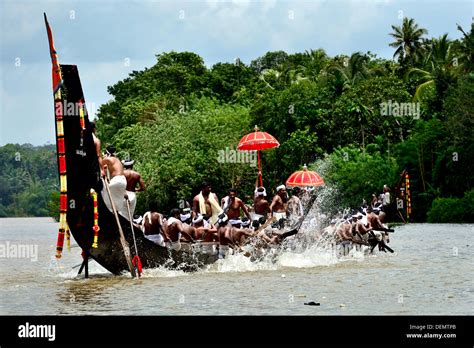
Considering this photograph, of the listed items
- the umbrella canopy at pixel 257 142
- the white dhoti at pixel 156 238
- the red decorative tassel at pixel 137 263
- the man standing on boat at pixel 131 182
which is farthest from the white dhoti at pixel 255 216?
the red decorative tassel at pixel 137 263

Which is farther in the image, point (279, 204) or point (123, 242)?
point (279, 204)

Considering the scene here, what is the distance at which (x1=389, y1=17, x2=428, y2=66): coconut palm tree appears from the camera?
66062 mm

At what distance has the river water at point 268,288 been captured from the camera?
549 inches

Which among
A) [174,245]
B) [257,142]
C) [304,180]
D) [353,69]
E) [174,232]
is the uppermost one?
[353,69]

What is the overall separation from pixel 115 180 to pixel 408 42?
5295 centimetres

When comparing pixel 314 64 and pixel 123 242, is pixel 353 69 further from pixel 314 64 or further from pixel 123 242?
pixel 123 242

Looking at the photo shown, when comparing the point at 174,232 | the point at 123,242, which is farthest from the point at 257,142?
the point at 123,242

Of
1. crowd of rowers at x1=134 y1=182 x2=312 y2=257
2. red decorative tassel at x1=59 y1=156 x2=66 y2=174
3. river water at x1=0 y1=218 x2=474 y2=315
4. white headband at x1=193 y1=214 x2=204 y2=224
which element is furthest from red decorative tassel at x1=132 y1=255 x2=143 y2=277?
white headband at x1=193 y1=214 x2=204 y2=224

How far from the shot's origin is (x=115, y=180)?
56.4 feet

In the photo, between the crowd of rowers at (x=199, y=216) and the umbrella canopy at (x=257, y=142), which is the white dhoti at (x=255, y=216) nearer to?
the crowd of rowers at (x=199, y=216)

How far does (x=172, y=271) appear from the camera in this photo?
18453 millimetres

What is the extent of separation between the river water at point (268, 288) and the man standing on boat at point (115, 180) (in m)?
1.55

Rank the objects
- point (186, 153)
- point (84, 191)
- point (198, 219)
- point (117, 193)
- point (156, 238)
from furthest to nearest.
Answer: point (186, 153) < point (198, 219) < point (156, 238) < point (117, 193) < point (84, 191)
